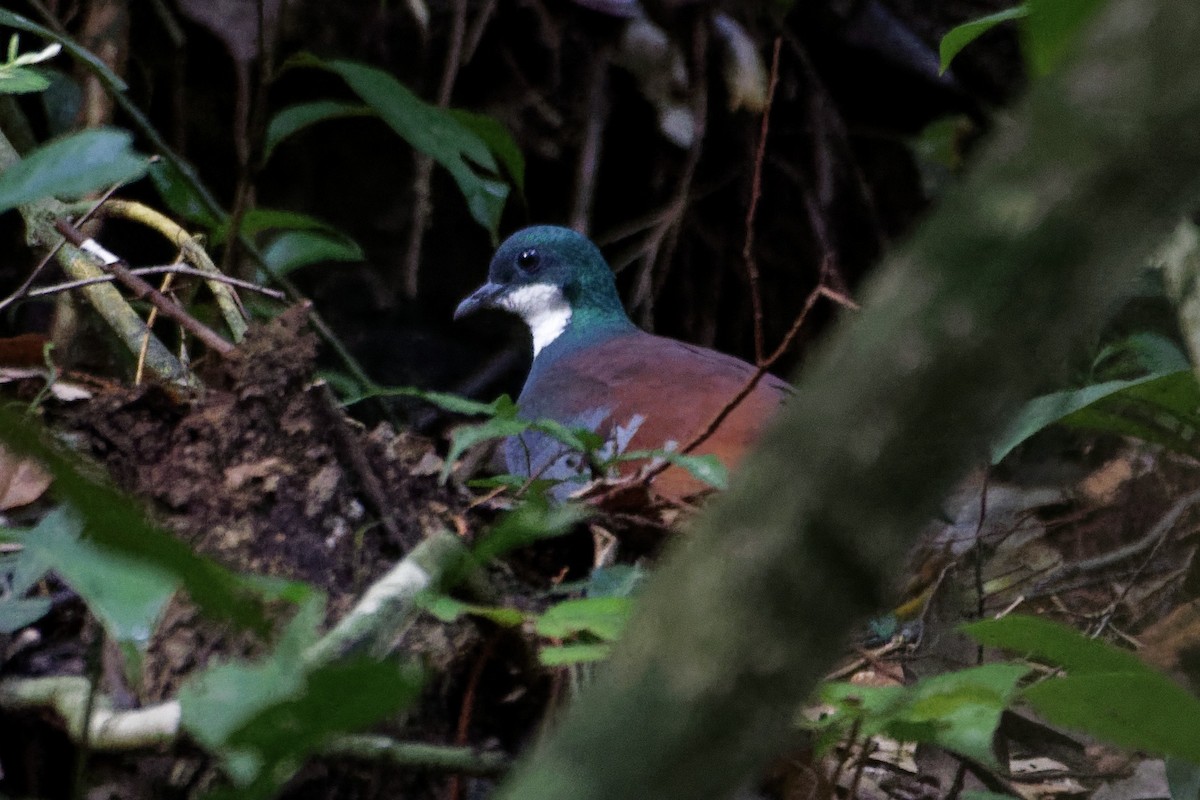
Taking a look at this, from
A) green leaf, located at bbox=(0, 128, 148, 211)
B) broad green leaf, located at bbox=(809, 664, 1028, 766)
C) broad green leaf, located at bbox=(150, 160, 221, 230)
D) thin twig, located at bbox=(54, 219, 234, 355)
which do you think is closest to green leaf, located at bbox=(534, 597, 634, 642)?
broad green leaf, located at bbox=(809, 664, 1028, 766)

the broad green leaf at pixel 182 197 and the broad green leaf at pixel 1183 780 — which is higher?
the broad green leaf at pixel 182 197

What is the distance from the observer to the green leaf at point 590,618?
1.24 meters

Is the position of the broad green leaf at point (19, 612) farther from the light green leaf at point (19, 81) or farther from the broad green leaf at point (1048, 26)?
the broad green leaf at point (1048, 26)

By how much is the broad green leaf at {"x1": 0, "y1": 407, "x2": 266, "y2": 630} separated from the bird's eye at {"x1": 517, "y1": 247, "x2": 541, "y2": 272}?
290 cm

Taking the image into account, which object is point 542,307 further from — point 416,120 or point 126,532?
point 126,532

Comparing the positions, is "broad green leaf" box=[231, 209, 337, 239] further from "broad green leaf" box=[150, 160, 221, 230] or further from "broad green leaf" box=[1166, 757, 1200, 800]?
"broad green leaf" box=[1166, 757, 1200, 800]

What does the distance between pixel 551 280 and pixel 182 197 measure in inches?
49.3

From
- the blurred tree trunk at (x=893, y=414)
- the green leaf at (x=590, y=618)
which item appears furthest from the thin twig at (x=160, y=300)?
the blurred tree trunk at (x=893, y=414)

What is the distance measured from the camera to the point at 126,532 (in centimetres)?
85

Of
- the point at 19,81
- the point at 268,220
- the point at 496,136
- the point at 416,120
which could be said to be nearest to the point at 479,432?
the point at 19,81

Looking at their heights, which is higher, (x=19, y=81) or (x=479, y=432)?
(x=19, y=81)

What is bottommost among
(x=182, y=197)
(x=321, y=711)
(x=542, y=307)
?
(x=542, y=307)

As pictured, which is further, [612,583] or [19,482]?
[19,482]

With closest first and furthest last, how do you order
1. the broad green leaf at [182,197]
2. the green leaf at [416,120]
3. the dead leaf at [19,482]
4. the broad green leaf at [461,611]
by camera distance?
1. the broad green leaf at [461,611]
2. the dead leaf at [19,482]
3. the green leaf at [416,120]
4. the broad green leaf at [182,197]
